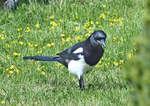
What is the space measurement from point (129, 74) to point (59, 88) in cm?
319

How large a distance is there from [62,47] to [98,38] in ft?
5.99

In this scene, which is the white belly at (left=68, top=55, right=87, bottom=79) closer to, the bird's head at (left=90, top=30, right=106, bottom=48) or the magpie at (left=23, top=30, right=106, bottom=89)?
the magpie at (left=23, top=30, right=106, bottom=89)

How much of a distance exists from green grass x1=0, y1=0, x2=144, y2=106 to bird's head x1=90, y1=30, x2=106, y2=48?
60 cm

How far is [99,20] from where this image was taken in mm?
7652

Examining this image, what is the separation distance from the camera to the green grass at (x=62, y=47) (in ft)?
15.8

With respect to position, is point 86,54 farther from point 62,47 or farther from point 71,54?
point 62,47

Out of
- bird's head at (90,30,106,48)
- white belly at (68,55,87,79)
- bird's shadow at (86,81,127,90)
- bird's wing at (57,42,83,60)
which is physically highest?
bird's head at (90,30,106,48)

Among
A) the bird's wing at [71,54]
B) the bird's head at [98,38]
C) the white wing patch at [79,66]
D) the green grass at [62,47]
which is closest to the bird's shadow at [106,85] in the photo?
the green grass at [62,47]

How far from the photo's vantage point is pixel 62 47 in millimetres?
6559

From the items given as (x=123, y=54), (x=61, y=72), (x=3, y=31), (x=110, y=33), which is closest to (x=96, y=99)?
(x=61, y=72)

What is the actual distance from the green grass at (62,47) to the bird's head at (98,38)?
1.98 ft

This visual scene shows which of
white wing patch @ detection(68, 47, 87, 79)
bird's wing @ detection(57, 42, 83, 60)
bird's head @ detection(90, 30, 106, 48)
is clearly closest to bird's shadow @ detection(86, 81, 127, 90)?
white wing patch @ detection(68, 47, 87, 79)

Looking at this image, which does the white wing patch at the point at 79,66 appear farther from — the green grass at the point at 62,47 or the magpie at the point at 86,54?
the green grass at the point at 62,47

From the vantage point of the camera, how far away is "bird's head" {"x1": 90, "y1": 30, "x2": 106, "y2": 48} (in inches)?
188
